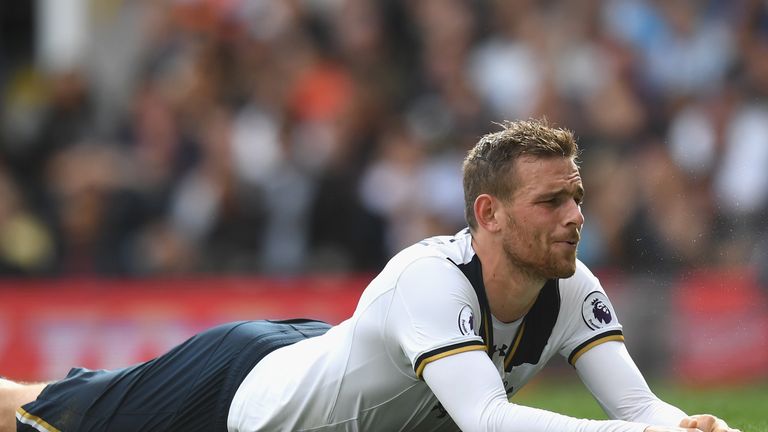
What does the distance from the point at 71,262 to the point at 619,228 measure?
5241 mm

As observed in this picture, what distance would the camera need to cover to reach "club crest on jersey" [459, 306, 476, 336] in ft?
16.8

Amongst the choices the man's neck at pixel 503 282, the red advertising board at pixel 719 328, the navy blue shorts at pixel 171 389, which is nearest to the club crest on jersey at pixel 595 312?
the man's neck at pixel 503 282

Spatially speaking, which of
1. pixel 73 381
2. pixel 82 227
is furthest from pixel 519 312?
pixel 82 227

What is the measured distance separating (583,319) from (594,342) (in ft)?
0.36

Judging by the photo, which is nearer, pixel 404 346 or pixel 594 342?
pixel 404 346

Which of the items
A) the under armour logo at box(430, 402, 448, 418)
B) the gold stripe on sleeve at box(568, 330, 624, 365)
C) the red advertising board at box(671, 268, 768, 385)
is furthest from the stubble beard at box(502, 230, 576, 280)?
the red advertising board at box(671, 268, 768, 385)

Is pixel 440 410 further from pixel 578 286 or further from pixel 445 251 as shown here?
pixel 578 286

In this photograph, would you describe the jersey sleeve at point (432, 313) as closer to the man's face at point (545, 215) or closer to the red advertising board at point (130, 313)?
the man's face at point (545, 215)

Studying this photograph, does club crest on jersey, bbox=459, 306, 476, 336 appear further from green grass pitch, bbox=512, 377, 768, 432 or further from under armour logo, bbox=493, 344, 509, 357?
green grass pitch, bbox=512, 377, 768, 432

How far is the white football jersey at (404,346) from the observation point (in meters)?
5.27

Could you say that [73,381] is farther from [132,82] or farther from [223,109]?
[132,82]

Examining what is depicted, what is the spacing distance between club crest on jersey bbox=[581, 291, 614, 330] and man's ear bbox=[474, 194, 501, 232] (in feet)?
1.96

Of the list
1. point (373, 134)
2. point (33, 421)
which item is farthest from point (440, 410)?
point (373, 134)

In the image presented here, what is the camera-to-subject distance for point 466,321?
16.9 ft
